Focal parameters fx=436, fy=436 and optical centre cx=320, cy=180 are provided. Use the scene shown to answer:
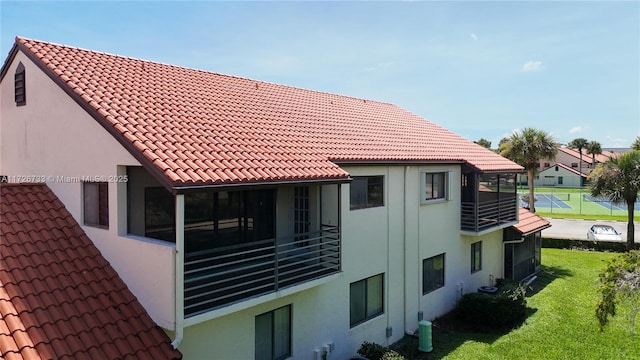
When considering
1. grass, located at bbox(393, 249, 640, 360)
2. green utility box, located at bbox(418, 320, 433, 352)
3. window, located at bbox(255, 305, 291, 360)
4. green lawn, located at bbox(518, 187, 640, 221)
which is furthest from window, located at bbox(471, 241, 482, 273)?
green lawn, located at bbox(518, 187, 640, 221)

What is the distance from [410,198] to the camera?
15531mm

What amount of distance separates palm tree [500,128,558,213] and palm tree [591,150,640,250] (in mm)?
7566

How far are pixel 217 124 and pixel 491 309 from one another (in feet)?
40.5

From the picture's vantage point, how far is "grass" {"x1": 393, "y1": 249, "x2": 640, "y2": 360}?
544 inches

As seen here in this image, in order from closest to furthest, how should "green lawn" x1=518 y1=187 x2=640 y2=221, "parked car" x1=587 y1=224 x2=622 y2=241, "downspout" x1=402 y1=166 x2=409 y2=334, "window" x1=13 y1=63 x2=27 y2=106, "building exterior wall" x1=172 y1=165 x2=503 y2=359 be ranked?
"building exterior wall" x1=172 y1=165 x2=503 y2=359 → "window" x1=13 y1=63 x2=27 y2=106 → "downspout" x1=402 y1=166 x2=409 y2=334 → "parked car" x1=587 y1=224 x2=622 y2=241 → "green lawn" x1=518 y1=187 x2=640 y2=221

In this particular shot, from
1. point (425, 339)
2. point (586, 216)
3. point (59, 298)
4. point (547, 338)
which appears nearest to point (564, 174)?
point (586, 216)

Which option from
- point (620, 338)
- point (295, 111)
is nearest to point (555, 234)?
point (620, 338)

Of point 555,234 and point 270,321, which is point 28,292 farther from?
point 555,234

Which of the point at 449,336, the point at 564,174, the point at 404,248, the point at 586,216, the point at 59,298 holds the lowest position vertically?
the point at 449,336

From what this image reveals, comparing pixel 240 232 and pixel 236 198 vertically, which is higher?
pixel 236 198

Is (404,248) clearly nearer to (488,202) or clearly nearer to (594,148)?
(488,202)

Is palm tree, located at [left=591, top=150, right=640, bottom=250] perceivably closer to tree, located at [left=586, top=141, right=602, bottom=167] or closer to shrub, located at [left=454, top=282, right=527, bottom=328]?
shrub, located at [left=454, top=282, right=527, bottom=328]

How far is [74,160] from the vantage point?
990 cm

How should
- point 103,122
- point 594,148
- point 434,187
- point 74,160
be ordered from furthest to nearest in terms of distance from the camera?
point 594,148, point 434,187, point 74,160, point 103,122
